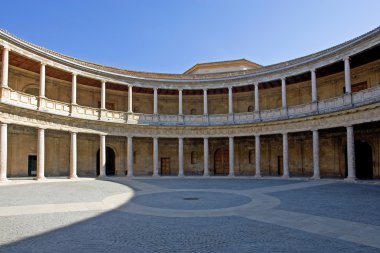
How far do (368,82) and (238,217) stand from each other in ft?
70.6

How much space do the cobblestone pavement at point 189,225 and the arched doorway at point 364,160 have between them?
16.2 meters

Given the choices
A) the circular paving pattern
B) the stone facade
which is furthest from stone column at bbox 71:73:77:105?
the circular paving pattern

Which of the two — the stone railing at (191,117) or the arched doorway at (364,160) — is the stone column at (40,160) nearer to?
the stone railing at (191,117)

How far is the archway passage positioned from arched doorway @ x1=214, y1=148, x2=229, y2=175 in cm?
1336

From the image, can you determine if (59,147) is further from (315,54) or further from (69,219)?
(315,54)

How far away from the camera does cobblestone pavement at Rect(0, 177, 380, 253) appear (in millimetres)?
6398

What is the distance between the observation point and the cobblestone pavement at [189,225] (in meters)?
6.40

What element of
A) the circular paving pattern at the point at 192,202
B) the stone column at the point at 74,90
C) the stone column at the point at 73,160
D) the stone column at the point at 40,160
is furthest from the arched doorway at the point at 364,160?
the stone column at the point at 40,160

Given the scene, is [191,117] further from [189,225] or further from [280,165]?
[189,225]

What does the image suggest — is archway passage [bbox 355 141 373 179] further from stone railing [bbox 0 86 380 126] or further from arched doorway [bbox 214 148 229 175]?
arched doorway [bbox 214 148 229 175]

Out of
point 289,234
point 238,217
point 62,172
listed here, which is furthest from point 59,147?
point 289,234

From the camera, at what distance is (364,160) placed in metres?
27.1

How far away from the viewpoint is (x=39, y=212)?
10016mm

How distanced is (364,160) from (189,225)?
24.4 m
